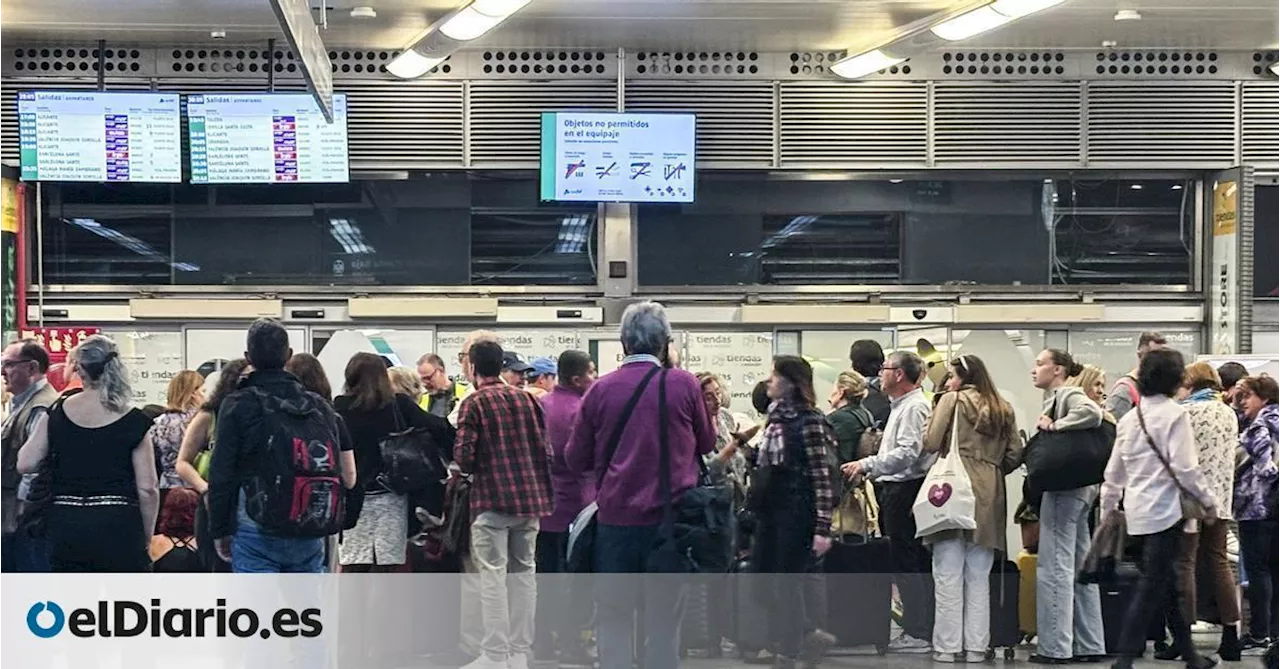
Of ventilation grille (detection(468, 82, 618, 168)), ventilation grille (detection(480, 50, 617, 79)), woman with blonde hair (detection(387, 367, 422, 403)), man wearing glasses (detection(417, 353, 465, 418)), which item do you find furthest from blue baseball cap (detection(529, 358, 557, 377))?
ventilation grille (detection(480, 50, 617, 79))

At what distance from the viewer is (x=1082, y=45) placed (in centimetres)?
1093

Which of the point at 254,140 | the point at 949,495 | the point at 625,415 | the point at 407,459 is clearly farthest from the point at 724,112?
the point at 625,415

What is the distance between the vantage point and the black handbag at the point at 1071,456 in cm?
671

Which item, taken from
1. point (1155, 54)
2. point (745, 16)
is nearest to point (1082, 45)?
point (1155, 54)

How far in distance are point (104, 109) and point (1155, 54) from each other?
7.63 metres

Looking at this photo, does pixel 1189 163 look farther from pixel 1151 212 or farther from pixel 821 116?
pixel 821 116

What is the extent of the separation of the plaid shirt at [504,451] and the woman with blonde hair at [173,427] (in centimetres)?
126

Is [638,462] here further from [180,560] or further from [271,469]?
[180,560]

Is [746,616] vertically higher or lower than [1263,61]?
lower

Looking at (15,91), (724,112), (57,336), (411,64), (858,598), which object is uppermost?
(411,64)

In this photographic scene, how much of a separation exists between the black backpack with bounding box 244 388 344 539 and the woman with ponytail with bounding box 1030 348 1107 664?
332cm

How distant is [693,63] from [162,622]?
6.54 meters

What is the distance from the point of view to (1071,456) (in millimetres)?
6711

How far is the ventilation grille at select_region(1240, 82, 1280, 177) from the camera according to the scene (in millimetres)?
11133
